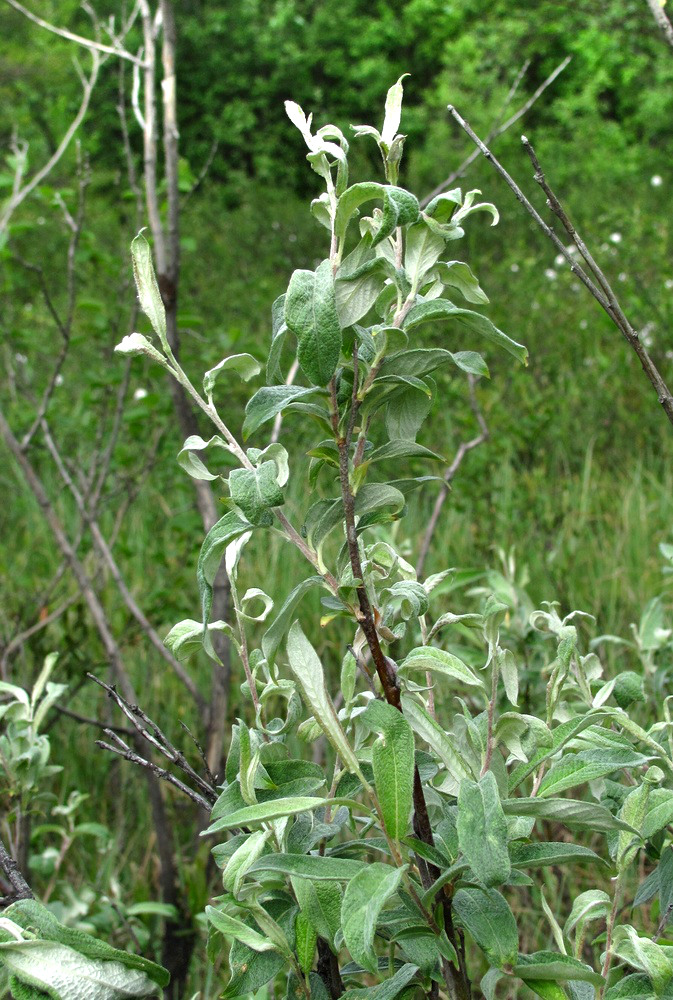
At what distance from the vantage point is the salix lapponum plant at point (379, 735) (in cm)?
61

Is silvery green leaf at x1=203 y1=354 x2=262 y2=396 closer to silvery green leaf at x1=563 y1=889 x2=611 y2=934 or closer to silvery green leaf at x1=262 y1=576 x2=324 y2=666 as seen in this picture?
silvery green leaf at x1=262 y1=576 x2=324 y2=666

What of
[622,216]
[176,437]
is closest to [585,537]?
[176,437]

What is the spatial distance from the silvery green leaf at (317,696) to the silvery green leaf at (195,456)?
0.14 m

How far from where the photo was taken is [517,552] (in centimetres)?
276

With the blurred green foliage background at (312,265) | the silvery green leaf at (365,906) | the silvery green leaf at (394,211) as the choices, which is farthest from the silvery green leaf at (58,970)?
the blurred green foliage background at (312,265)

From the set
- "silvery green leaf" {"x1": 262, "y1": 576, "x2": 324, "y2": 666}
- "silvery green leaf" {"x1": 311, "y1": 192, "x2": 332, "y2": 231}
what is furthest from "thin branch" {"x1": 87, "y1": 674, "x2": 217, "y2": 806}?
"silvery green leaf" {"x1": 311, "y1": 192, "x2": 332, "y2": 231}

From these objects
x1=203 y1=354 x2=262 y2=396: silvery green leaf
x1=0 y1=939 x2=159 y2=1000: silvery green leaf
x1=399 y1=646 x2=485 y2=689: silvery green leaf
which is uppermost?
x1=203 y1=354 x2=262 y2=396: silvery green leaf

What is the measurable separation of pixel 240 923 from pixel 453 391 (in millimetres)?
3264

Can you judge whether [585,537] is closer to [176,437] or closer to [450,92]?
[176,437]

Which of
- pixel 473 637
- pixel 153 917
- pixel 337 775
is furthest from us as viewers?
pixel 153 917

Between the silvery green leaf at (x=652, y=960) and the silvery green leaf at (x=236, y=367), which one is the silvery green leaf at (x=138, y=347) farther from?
the silvery green leaf at (x=652, y=960)

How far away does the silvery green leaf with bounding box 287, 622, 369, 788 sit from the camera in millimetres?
647

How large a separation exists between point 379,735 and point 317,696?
0.06m

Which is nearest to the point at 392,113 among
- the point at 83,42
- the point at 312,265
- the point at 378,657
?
the point at 378,657
